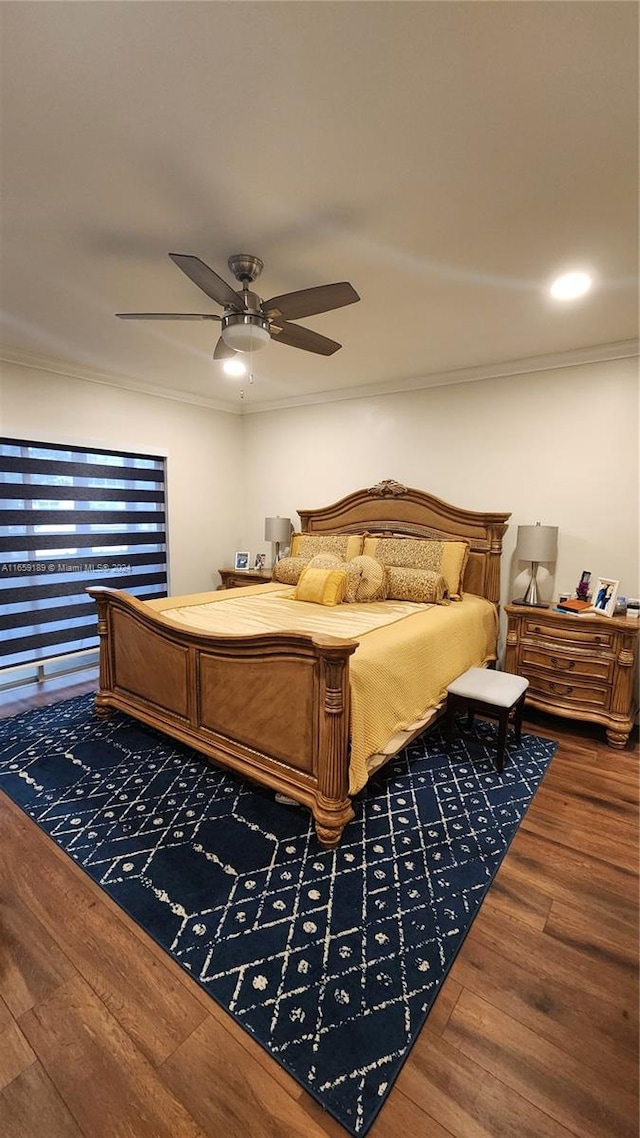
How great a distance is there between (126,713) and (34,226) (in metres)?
2.73

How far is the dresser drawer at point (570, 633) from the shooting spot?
3107 mm

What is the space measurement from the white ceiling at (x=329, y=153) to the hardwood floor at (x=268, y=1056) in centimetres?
270

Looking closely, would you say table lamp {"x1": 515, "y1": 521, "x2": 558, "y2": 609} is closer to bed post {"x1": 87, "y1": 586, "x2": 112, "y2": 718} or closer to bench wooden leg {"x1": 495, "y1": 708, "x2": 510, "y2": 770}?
bench wooden leg {"x1": 495, "y1": 708, "x2": 510, "y2": 770}

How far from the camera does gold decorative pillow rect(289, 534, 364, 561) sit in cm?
432

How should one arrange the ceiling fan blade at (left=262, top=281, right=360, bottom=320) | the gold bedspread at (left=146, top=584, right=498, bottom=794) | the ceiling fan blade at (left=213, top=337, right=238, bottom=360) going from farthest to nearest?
the ceiling fan blade at (left=213, top=337, right=238, bottom=360) < the gold bedspread at (left=146, top=584, right=498, bottom=794) < the ceiling fan blade at (left=262, top=281, right=360, bottom=320)

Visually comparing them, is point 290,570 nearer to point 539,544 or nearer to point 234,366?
point 234,366

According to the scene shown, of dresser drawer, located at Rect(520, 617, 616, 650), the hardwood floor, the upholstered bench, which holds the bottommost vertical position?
the hardwood floor

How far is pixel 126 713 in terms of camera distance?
10.6ft

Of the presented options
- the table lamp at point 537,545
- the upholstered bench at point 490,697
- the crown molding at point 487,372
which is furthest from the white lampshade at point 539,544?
the crown molding at point 487,372

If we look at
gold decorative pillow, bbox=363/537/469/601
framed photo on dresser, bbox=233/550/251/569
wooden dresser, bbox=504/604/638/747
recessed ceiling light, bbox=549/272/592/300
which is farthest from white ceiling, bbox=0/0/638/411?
framed photo on dresser, bbox=233/550/251/569

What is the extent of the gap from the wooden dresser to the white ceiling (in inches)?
76.6

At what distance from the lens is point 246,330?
2.19m

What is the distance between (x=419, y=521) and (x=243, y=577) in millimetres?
1948

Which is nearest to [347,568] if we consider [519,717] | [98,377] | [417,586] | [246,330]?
[417,586]
